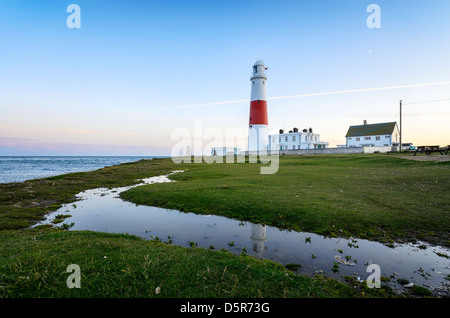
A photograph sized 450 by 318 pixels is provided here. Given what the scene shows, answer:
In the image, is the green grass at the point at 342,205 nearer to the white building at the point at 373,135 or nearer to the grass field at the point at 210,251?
the grass field at the point at 210,251

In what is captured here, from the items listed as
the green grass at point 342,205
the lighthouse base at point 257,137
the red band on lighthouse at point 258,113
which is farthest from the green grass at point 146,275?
the lighthouse base at point 257,137

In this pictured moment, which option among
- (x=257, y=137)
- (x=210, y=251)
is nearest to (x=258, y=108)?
(x=257, y=137)

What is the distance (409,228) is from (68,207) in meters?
24.1

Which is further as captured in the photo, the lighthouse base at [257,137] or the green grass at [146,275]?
the lighthouse base at [257,137]

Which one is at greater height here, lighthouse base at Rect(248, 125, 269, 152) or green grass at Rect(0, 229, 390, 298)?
lighthouse base at Rect(248, 125, 269, 152)

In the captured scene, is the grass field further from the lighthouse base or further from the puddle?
the lighthouse base

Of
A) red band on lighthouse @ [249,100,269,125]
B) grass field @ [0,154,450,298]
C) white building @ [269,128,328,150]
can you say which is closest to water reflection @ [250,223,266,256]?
grass field @ [0,154,450,298]

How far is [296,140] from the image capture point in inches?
3910

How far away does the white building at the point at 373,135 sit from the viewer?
84.8 meters

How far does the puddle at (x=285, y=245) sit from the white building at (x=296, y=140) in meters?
90.6

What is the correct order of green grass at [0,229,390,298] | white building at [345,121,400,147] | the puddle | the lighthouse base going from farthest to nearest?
white building at [345,121,400,147]
the lighthouse base
the puddle
green grass at [0,229,390,298]

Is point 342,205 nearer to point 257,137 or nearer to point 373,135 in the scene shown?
point 257,137

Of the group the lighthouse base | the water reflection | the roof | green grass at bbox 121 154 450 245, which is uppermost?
the roof

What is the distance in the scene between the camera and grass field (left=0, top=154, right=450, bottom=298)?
6.11m
